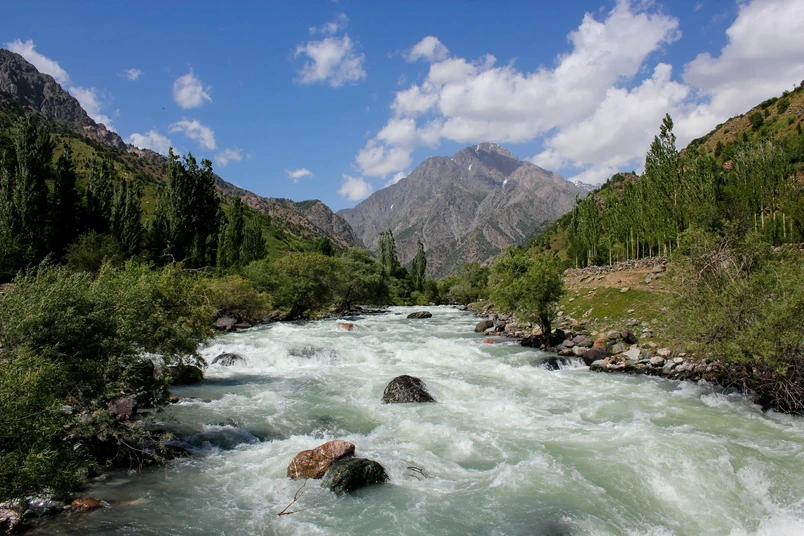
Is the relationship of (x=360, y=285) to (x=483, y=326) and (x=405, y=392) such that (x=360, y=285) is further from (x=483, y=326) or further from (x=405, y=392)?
(x=405, y=392)

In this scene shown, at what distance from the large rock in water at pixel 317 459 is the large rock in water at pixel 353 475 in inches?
11.8

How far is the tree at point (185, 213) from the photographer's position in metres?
63.9

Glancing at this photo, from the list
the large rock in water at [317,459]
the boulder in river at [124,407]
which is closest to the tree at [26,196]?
the boulder in river at [124,407]

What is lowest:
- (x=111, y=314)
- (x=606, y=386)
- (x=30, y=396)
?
(x=606, y=386)

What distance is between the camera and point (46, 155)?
5903 centimetres

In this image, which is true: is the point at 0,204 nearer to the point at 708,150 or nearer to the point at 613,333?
the point at 613,333

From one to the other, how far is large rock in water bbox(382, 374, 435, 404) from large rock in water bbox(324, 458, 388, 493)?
25.3ft

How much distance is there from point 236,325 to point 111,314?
35.5 meters

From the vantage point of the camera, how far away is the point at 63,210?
6094 cm

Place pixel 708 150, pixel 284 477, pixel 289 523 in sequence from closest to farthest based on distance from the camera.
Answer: pixel 289 523
pixel 284 477
pixel 708 150

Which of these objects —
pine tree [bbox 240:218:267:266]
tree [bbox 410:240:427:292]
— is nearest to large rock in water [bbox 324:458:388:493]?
pine tree [bbox 240:218:267:266]

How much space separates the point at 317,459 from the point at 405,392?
329 inches

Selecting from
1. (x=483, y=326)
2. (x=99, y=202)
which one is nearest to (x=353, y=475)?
(x=483, y=326)

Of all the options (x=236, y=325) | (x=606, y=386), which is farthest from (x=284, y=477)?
(x=236, y=325)
